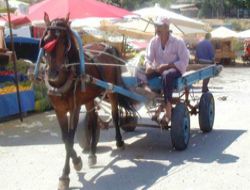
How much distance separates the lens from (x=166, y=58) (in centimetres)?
819

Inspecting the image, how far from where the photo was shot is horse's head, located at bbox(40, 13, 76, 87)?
6.14m

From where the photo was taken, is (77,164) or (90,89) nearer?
(77,164)

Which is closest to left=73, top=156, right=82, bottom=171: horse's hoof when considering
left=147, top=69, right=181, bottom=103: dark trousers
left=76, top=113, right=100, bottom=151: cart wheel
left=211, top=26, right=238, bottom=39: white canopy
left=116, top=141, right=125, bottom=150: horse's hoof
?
left=76, top=113, right=100, bottom=151: cart wheel

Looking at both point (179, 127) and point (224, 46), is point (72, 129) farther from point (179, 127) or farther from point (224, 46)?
point (224, 46)

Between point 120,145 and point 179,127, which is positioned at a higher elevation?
point 179,127

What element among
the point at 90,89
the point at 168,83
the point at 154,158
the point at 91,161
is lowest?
the point at 154,158

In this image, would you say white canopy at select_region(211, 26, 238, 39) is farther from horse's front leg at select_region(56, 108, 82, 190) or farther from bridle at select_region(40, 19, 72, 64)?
bridle at select_region(40, 19, 72, 64)

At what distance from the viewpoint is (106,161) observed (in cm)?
749

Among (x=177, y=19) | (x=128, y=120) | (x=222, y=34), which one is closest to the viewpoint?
(x=128, y=120)

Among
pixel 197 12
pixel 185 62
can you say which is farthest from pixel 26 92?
pixel 197 12

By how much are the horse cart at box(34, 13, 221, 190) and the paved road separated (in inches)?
11.2

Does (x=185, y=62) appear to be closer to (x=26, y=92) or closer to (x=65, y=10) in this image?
(x=65, y=10)

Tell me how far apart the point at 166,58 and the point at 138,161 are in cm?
181

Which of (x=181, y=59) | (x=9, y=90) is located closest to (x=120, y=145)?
(x=181, y=59)
